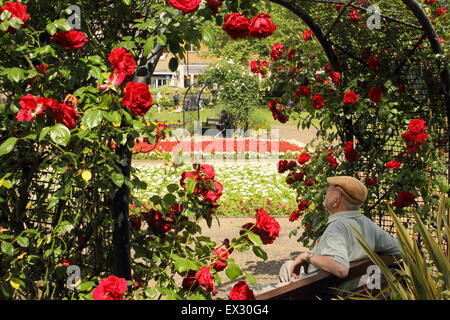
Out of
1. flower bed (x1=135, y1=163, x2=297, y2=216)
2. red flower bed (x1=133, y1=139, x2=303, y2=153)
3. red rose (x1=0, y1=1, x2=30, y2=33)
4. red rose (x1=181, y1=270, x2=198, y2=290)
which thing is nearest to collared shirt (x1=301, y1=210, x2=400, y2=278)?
red rose (x1=181, y1=270, x2=198, y2=290)

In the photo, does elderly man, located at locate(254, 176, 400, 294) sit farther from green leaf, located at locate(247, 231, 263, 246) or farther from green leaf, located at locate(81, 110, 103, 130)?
green leaf, located at locate(81, 110, 103, 130)

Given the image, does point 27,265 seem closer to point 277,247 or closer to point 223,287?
point 223,287

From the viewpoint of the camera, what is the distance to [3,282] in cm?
A: 222

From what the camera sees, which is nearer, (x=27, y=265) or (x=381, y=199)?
(x=27, y=265)

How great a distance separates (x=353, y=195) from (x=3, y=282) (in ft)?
5.47

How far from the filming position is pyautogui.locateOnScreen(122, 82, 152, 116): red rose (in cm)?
202

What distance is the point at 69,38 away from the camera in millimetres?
2109

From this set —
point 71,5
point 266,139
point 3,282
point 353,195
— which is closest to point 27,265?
point 3,282

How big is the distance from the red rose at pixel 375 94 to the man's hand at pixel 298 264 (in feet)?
5.43

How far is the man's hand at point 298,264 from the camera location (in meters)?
2.71

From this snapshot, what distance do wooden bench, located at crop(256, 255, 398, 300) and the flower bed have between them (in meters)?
3.63

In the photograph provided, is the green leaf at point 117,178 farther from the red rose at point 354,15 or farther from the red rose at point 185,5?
the red rose at point 354,15

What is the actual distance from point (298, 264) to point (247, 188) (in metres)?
5.95

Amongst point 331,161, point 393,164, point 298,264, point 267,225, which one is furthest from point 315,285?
point 331,161
